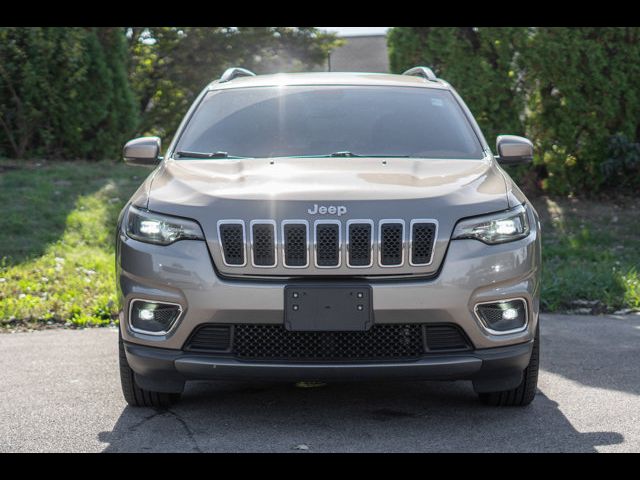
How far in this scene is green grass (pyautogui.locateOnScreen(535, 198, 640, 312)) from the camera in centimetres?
879

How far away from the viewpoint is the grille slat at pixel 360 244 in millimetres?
4824

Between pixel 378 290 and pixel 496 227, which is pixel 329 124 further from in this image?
pixel 378 290

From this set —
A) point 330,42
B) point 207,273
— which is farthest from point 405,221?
point 330,42

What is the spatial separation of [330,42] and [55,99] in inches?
549

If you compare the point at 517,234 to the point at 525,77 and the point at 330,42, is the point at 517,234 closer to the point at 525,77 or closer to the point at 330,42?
the point at 525,77

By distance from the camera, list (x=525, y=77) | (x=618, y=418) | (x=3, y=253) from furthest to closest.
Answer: (x=525, y=77)
(x=3, y=253)
(x=618, y=418)

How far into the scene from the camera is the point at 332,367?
15.8 feet

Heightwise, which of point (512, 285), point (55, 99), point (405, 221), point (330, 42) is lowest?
point (330, 42)

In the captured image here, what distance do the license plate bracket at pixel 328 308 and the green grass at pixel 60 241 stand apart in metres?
3.75

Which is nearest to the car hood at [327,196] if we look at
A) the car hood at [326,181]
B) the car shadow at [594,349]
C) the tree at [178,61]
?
the car hood at [326,181]

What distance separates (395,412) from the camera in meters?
5.38

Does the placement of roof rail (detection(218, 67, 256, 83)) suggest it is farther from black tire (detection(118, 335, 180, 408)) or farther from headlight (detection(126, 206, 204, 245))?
black tire (detection(118, 335, 180, 408))

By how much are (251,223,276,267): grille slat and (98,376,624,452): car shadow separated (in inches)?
31.8

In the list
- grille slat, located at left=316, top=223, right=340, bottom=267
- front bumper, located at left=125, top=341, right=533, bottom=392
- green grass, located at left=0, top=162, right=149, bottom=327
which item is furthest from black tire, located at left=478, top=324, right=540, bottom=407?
green grass, located at left=0, top=162, right=149, bottom=327
